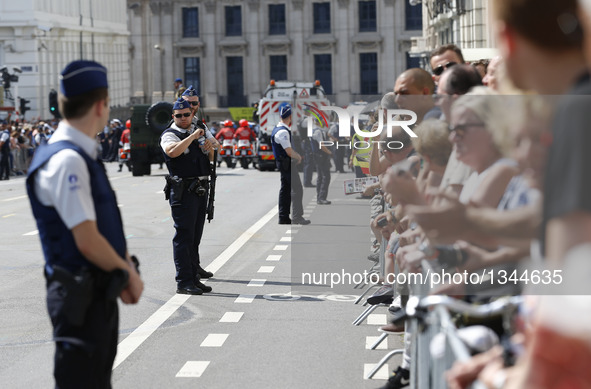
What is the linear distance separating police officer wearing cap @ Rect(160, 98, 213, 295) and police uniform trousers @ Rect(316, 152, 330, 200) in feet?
8.81

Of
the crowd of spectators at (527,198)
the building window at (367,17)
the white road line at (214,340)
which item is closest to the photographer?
the crowd of spectators at (527,198)

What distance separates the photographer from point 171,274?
12.7 metres

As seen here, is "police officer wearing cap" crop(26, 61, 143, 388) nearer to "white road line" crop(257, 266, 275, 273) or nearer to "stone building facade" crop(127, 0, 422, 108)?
"white road line" crop(257, 266, 275, 273)

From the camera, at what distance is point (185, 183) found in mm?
11336

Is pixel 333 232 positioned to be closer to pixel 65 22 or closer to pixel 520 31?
pixel 520 31

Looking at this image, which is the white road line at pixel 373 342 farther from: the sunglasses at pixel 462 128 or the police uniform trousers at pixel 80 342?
the sunglasses at pixel 462 128

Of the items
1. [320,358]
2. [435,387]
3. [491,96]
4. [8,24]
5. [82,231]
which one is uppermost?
[8,24]

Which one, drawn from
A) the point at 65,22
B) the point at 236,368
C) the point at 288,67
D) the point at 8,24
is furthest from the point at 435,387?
the point at 288,67

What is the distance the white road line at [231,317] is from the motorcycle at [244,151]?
32.1 meters

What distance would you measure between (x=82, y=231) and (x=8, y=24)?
7278 centimetres

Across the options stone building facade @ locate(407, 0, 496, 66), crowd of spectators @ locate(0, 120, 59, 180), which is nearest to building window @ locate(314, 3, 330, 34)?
stone building facade @ locate(407, 0, 496, 66)

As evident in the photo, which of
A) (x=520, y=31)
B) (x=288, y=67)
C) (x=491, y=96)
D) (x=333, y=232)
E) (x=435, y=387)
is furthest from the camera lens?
(x=288, y=67)

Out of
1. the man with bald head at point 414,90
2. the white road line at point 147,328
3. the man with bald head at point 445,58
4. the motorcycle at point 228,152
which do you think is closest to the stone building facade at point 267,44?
the motorcycle at point 228,152

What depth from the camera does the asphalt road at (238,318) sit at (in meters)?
7.66
